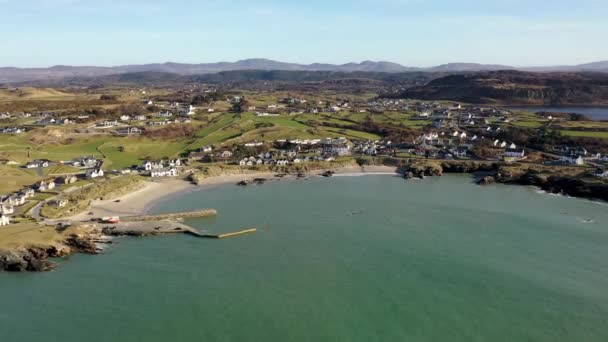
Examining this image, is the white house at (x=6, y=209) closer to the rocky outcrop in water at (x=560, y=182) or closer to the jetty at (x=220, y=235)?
the jetty at (x=220, y=235)

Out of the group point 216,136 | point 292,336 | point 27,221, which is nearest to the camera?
point 292,336

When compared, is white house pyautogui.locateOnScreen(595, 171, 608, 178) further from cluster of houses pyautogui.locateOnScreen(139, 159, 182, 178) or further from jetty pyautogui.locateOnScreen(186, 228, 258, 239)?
cluster of houses pyautogui.locateOnScreen(139, 159, 182, 178)

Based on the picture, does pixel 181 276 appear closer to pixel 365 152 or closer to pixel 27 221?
pixel 27 221

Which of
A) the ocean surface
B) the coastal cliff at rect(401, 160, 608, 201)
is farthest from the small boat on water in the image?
the coastal cliff at rect(401, 160, 608, 201)

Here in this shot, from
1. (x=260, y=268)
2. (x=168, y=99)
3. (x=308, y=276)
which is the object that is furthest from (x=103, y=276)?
(x=168, y=99)

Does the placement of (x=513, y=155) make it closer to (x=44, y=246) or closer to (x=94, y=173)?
(x=94, y=173)

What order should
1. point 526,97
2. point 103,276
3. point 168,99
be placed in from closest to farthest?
point 103,276 → point 168,99 → point 526,97

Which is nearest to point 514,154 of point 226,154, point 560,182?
point 560,182
